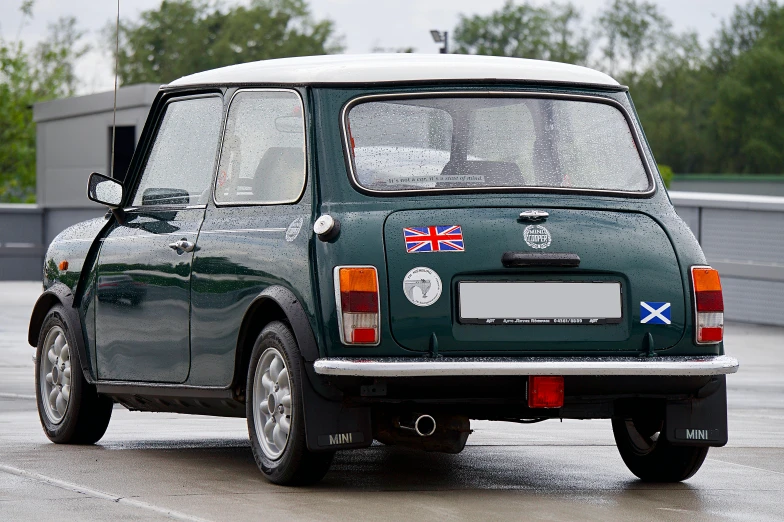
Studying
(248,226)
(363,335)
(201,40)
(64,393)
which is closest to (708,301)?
(363,335)

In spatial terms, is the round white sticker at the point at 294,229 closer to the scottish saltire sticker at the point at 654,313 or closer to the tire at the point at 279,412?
the tire at the point at 279,412

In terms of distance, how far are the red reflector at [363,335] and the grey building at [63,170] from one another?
94.4 ft

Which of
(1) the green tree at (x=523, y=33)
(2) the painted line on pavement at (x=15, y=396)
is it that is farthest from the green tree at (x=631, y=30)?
(2) the painted line on pavement at (x=15, y=396)

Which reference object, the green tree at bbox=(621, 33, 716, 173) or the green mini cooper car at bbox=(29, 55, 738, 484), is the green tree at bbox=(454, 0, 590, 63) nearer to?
the green tree at bbox=(621, 33, 716, 173)

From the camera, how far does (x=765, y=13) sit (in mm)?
111312

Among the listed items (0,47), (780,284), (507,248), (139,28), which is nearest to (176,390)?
(507,248)

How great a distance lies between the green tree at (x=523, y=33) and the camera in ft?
406

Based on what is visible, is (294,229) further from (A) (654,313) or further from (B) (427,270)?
(A) (654,313)

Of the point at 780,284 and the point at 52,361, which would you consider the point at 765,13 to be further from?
the point at 52,361

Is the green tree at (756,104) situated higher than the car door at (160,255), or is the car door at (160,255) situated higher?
the green tree at (756,104)

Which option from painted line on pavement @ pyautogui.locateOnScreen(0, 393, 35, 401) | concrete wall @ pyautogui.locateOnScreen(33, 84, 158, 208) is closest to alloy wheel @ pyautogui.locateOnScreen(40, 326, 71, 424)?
painted line on pavement @ pyautogui.locateOnScreen(0, 393, 35, 401)

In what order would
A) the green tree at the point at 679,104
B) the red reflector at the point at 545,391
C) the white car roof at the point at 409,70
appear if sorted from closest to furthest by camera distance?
Result: the red reflector at the point at 545,391, the white car roof at the point at 409,70, the green tree at the point at 679,104

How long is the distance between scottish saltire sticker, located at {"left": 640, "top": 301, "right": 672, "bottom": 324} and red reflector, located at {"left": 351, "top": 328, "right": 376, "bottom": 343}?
1.17 m

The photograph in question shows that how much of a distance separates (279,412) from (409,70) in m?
1.60
